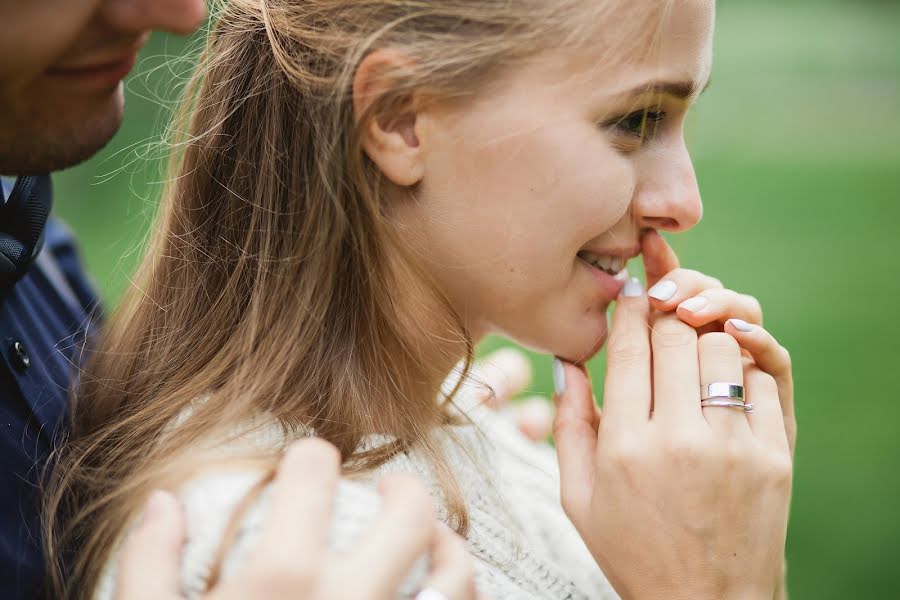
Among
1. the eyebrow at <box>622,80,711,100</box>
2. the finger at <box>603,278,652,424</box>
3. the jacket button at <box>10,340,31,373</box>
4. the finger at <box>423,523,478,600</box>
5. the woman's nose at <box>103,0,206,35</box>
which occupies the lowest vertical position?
the jacket button at <box>10,340,31,373</box>

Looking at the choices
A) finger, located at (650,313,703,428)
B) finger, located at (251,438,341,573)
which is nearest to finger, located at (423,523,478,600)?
finger, located at (251,438,341,573)

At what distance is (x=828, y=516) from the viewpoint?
4902mm

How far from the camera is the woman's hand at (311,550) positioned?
54.2 inches

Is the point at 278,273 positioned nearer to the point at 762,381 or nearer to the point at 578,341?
the point at 578,341

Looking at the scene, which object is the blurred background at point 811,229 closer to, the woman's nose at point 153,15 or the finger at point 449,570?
the woman's nose at point 153,15

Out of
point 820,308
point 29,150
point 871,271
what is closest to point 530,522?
point 29,150

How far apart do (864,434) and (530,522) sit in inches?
162

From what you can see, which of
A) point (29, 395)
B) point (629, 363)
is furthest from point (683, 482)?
point (29, 395)

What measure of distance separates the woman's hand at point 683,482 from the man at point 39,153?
0.71 meters

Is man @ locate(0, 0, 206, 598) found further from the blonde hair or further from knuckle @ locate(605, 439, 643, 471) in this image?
knuckle @ locate(605, 439, 643, 471)

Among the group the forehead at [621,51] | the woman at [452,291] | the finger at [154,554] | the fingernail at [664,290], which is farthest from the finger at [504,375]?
the finger at [154,554]

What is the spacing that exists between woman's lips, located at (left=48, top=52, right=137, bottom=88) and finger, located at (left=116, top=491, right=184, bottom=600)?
0.87m

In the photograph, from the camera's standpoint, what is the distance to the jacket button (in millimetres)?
2110

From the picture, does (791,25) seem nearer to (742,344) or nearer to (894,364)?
(894,364)
